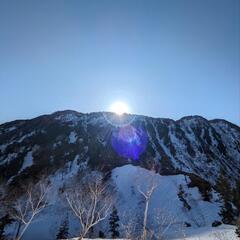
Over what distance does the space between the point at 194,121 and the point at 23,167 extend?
120 metres

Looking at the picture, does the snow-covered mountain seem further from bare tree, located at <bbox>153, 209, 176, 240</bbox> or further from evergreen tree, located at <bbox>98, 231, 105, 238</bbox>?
evergreen tree, located at <bbox>98, 231, 105, 238</bbox>

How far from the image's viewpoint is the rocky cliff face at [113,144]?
128 meters

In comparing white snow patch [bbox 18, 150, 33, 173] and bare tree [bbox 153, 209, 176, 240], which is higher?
white snow patch [bbox 18, 150, 33, 173]

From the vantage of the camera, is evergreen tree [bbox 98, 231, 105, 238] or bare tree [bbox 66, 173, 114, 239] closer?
bare tree [bbox 66, 173, 114, 239]

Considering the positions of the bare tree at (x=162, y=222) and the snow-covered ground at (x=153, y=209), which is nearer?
the bare tree at (x=162, y=222)

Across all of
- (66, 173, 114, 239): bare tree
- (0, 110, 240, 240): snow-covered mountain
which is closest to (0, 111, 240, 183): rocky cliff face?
(0, 110, 240, 240): snow-covered mountain

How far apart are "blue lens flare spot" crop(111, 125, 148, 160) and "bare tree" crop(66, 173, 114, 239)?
232 ft

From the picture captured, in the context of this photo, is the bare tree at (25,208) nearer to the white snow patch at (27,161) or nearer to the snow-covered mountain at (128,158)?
the snow-covered mountain at (128,158)

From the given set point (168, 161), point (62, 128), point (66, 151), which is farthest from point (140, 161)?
point (62, 128)

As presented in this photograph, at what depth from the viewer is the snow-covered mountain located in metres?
60.2

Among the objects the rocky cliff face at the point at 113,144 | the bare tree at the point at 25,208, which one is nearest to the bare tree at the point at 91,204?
the bare tree at the point at 25,208

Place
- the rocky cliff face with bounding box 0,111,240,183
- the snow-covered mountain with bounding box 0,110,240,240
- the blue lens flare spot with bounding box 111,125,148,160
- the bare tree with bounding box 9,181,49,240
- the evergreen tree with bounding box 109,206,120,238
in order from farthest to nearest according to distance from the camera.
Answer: the blue lens flare spot with bounding box 111,125,148,160
the rocky cliff face with bounding box 0,111,240,183
the snow-covered mountain with bounding box 0,110,240,240
the evergreen tree with bounding box 109,206,120,238
the bare tree with bounding box 9,181,49,240

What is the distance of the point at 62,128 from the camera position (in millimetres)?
159625

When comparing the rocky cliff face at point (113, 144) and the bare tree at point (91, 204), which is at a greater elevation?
the rocky cliff face at point (113, 144)
